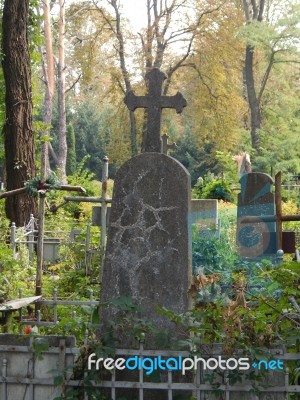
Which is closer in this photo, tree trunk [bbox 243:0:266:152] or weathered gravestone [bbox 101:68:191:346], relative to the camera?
weathered gravestone [bbox 101:68:191:346]

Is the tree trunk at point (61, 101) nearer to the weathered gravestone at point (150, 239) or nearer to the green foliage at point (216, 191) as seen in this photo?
the green foliage at point (216, 191)

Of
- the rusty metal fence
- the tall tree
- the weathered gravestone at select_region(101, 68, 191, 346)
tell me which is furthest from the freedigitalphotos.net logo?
the tall tree

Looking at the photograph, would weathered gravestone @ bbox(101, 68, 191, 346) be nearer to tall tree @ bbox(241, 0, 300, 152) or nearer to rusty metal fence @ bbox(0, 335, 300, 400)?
rusty metal fence @ bbox(0, 335, 300, 400)

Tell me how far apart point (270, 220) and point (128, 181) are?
527 cm

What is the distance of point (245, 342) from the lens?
5.44m

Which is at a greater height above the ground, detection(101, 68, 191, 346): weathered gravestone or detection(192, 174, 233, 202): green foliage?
detection(192, 174, 233, 202): green foliage

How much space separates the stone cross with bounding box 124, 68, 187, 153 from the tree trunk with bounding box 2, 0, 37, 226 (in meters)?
7.07

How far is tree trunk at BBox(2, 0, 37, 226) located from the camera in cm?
1522

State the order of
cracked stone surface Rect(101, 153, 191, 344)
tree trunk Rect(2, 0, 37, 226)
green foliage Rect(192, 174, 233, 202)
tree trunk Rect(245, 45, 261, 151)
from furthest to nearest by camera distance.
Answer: tree trunk Rect(245, 45, 261, 151) < green foliage Rect(192, 174, 233, 202) < tree trunk Rect(2, 0, 37, 226) < cracked stone surface Rect(101, 153, 191, 344)

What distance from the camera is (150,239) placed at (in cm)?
638

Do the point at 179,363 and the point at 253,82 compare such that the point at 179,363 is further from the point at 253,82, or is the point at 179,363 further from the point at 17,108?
the point at 253,82

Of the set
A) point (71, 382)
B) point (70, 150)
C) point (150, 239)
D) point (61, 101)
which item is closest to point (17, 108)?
point (150, 239)

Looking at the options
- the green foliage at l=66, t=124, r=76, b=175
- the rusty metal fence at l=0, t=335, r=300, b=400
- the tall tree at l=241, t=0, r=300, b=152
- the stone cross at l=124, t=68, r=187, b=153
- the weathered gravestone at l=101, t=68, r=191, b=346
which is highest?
the tall tree at l=241, t=0, r=300, b=152

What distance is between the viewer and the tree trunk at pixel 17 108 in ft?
49.9
